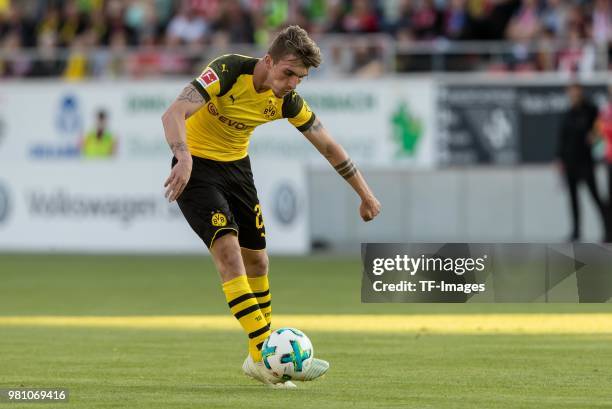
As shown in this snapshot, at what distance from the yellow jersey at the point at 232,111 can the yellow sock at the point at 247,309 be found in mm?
1031

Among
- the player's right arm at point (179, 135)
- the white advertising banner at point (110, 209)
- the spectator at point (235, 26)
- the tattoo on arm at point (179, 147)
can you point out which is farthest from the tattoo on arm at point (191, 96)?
the spectator at point (235, 26)

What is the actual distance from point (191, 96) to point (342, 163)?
4.55 feet

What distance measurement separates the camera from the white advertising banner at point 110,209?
79.8ft

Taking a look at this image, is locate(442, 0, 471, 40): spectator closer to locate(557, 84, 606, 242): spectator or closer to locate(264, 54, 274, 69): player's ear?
locate(557, 84, 606, 242): spectator

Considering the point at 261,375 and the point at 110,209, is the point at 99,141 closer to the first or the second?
A: the point at 110,209

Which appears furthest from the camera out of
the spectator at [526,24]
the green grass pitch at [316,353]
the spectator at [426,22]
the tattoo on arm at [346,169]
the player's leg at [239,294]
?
the spectator at [426,22]

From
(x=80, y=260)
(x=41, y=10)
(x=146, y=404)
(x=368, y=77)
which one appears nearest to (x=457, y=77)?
(x=368, y=77)

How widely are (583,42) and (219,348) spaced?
14.7m

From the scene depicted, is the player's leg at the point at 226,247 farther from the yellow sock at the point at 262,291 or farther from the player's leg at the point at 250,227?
the yellow sock at the point at 262,291

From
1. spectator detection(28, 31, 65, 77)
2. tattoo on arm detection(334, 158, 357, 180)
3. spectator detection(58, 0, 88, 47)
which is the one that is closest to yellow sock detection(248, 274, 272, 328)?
tattoo on arm detection(334, 158, 357, 180)

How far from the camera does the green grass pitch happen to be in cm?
918

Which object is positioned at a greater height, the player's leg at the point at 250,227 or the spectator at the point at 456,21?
the spectator at the point at 456,21

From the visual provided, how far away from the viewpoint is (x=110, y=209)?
82.2 ft

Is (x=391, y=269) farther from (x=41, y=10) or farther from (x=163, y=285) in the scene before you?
(x=41, y=10)
